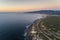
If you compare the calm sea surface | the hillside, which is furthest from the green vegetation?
the calm sea surface

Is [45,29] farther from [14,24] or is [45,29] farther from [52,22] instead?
[14,24]

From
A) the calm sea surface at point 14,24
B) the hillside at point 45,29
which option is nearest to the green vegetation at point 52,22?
the hillside at point 45,29

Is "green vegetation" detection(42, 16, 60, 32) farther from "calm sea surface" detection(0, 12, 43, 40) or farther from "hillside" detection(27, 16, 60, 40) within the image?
"calm sea surface" detection(0, 12, 43, 40)

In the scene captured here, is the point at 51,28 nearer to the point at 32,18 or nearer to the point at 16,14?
the point at 32,18

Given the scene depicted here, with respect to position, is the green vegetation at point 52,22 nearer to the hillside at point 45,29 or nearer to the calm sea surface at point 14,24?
the hillside at point 45,29

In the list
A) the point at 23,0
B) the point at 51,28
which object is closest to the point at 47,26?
the point at 51,28

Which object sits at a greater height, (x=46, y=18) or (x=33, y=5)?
(x=33, y=5)
